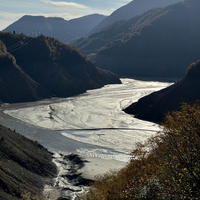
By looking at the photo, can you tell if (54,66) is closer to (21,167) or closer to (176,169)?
(21,167)

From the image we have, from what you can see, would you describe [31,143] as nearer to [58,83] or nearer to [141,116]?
[141,116]

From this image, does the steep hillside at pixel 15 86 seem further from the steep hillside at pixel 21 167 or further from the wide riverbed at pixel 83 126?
the steep hillside at pixel 21 167

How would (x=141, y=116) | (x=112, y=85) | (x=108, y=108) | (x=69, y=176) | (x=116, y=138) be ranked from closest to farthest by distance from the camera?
(x=69, y=176)
(x=116, y=138)
(x=141, y=116)
(x=108, y=108)
(x=112, y=85)

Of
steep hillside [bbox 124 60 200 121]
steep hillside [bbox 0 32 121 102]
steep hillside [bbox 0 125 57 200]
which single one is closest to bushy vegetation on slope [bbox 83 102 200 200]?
steep hillside [bbox 0 125 57 200]

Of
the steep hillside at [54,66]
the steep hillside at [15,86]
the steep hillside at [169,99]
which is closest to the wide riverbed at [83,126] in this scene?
the steep hillside at [169,99]

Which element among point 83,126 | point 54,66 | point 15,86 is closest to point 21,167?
point 83,126

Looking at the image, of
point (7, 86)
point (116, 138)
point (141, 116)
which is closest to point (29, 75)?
point (7, 86)

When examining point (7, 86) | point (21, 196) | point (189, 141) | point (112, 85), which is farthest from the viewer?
point (112, 85)
